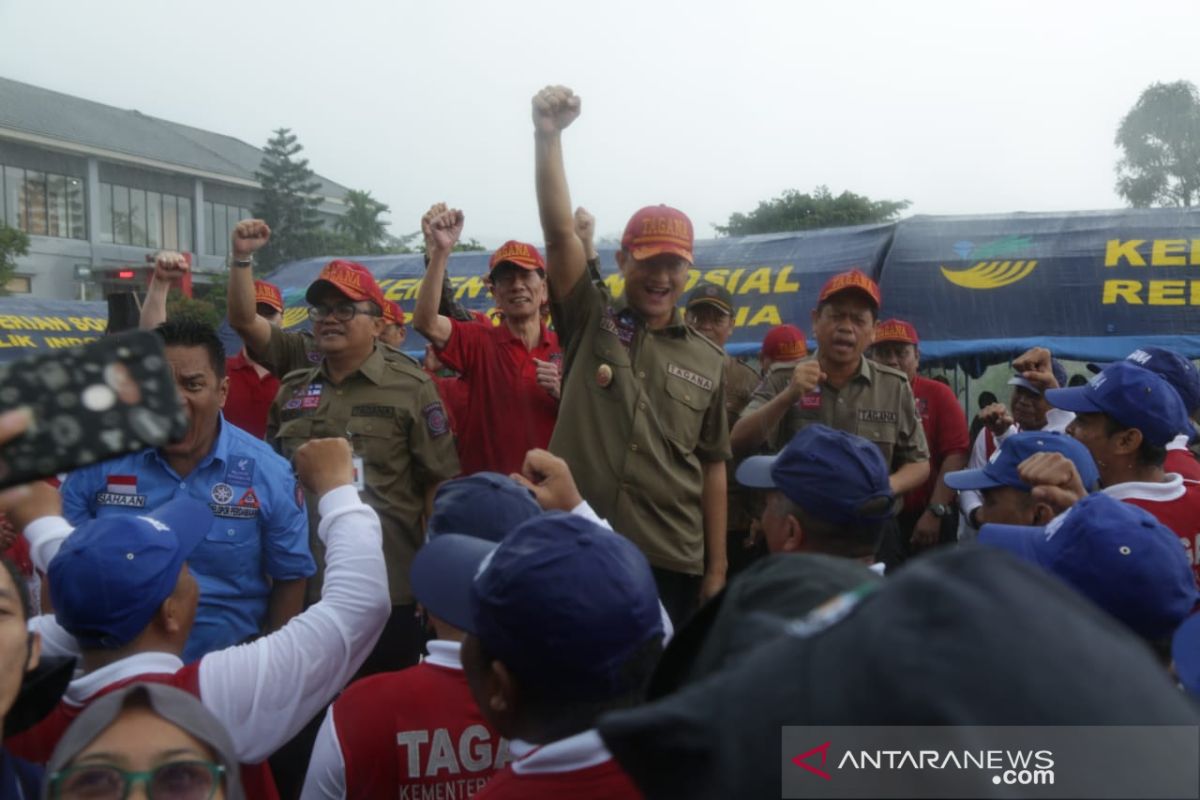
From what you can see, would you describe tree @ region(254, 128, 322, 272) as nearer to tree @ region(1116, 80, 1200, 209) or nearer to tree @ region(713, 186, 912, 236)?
tree @ region(713, 186, 912, 236)

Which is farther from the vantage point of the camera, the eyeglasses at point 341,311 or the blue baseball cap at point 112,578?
the eyeglasses at point 341,311

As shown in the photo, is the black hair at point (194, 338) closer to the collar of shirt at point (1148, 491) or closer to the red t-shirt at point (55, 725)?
the red t-shirt at point (55, 725)

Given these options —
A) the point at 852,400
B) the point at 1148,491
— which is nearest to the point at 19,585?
the point at 1148,491

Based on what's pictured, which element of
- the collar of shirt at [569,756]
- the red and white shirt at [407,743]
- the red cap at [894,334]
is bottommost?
the red and white shirt at [407,743]

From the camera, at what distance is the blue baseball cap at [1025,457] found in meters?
3.24

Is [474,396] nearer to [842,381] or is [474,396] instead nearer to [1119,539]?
[842,381]

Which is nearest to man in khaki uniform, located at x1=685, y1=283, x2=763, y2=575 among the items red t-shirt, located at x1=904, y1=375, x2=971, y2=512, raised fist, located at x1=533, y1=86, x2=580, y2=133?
red t-shirt, located at x1=904, y1=375, x2=971, y2=512

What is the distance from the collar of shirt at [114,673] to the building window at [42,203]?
37.3m

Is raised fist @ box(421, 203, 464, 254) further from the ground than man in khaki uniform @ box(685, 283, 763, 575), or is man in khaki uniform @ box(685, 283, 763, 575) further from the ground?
raised fist @ box(421, 203, 464, 254)

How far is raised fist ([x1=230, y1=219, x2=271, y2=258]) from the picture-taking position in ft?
14.6

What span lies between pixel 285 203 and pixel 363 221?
409 cm

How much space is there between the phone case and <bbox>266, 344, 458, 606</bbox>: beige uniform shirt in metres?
3.06

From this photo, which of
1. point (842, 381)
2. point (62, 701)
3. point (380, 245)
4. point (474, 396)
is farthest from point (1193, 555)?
point (380, 245)

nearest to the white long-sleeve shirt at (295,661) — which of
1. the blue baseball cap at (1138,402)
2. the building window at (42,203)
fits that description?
the blue baseball cap at (1138,402)
